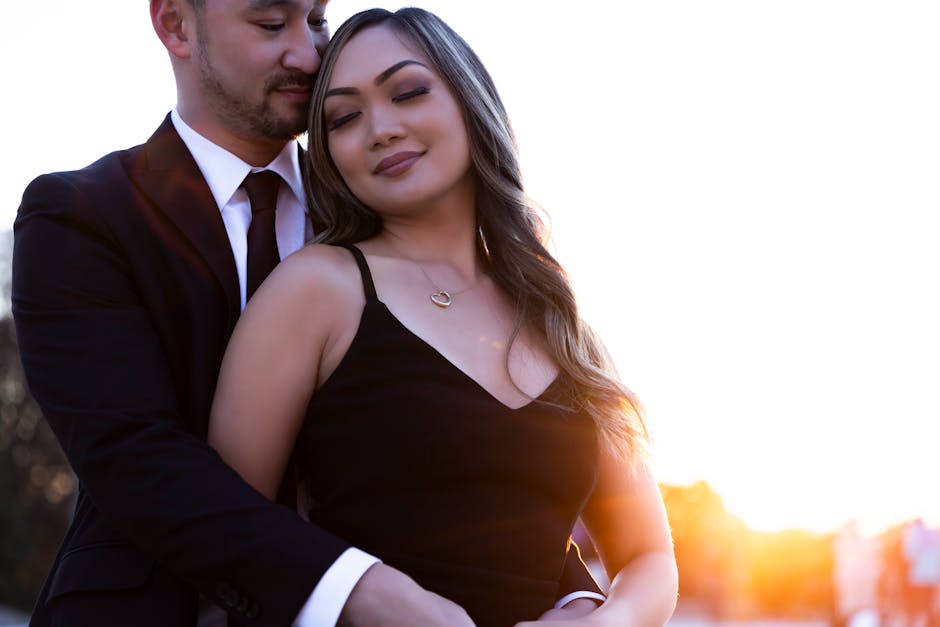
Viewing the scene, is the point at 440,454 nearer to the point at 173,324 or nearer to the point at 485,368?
the point at 485,368

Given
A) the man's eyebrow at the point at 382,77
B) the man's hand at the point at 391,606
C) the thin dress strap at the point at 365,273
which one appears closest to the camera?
the man's hand at the point at 391,606

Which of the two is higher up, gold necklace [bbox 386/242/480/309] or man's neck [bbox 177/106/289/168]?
man's neck [bbox 177/106/289/168]

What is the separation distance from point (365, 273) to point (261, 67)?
81cm

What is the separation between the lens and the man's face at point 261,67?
11.2 feet

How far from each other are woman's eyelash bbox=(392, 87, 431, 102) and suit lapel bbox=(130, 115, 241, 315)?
56cm

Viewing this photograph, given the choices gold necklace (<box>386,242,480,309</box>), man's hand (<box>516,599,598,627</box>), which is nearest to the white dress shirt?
gold necklace (<box>386,242,480,309</box>)

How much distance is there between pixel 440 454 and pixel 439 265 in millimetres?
671

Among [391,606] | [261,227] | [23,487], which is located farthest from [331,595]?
[23,487]

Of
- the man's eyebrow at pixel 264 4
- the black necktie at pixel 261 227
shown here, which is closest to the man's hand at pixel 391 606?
the black necktie at pixel 261 227

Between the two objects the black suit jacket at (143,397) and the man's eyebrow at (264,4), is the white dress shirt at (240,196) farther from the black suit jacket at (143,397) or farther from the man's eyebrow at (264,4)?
the man's eyebrow at (264,4)

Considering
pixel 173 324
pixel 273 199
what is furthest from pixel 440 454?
pixel 273 199

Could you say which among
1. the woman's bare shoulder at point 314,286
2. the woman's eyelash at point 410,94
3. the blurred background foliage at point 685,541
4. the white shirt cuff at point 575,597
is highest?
the woman's eyelash at point 410,94

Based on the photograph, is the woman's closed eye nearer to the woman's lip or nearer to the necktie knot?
the woman's lip

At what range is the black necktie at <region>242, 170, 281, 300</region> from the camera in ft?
10.3
